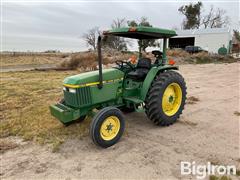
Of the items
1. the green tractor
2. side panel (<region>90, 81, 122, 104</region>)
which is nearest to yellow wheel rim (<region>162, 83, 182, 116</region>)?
the green tractor

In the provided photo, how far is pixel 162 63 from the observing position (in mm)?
4270

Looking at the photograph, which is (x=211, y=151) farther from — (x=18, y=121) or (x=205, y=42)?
(x=205, y=42)

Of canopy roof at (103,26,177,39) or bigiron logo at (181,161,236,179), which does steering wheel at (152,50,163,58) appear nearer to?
canopy roof at (103,26,177,39)

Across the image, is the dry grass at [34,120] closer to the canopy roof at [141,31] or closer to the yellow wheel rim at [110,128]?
the yellow wheel rim at [110,128]

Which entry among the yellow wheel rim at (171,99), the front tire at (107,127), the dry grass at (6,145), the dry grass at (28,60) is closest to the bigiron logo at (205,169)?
the front tire at (107,127)

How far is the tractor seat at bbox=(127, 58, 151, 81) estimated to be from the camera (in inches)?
156

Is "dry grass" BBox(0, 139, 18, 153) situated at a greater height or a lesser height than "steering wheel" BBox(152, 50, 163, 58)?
lesser

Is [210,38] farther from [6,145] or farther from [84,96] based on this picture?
[6,145]

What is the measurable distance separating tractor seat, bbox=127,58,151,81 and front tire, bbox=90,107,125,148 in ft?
3.04

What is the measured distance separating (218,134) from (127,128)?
1.62 meters

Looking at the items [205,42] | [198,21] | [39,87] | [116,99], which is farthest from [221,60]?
[198,21]

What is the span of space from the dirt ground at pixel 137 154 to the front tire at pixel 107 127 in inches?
5.4

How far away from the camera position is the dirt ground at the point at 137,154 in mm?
2689

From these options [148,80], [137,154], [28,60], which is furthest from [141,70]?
[28,60]
